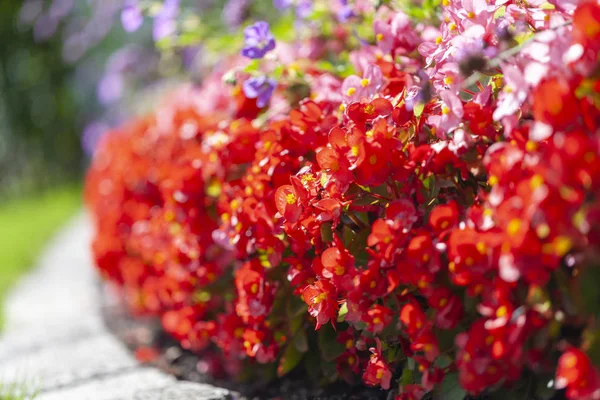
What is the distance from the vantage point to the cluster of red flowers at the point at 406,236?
996 millimetres

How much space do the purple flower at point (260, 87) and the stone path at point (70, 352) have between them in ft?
2.39

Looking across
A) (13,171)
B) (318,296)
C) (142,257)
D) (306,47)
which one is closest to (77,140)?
(13,171)

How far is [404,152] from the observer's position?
138cm

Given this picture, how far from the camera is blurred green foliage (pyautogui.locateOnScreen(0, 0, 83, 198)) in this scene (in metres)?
8.34

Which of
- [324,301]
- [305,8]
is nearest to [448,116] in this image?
[324,301]

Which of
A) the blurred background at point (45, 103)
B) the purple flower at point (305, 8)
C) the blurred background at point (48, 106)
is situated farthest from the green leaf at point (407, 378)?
the blurred background at point (45, 103)

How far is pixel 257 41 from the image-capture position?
5.84 ft

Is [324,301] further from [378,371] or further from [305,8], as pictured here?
[305,8]

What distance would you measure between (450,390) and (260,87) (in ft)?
2.95

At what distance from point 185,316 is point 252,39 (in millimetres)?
796

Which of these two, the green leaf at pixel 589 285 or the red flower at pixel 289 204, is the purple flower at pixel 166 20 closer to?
the red flower at pixel 289 204

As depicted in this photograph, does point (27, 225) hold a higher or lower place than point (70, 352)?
lower

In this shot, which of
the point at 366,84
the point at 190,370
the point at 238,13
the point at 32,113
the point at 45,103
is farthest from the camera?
the point at 45,103

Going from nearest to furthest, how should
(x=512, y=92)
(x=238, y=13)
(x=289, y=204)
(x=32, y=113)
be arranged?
(x=512, y=92), (x=289, y=204), (x=238, y=13), (x=32, y=113)
